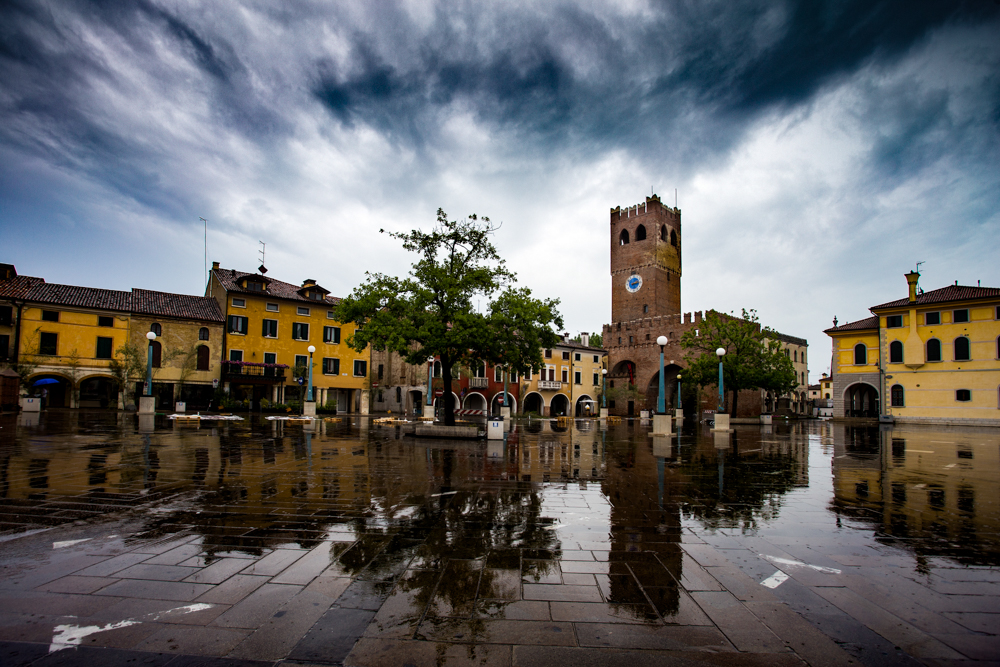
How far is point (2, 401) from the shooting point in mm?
26391

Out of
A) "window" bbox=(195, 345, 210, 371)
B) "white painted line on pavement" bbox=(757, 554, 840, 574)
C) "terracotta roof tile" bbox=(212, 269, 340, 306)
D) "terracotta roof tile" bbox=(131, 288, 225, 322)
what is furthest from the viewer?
"terracotta roof tile" bbox=(212, 269, 340, 306)

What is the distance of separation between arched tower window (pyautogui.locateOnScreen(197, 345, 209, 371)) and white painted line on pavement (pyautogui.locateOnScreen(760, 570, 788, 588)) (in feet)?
134

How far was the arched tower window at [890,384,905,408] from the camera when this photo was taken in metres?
40.2

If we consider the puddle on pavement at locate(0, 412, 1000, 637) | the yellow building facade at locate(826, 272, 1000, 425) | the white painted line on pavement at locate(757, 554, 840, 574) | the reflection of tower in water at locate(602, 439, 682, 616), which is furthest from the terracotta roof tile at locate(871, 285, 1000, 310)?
the white painted line on pavement at locate(757, 554, 840, 574)

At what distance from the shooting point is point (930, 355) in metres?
38.9

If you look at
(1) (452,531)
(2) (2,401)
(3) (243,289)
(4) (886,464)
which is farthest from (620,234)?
(1) (452,531)

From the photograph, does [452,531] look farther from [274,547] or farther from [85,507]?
[85,507]

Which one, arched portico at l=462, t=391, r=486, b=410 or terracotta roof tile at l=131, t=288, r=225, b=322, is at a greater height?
terracotta roof tile at l=131, t=288, r=225, b=322

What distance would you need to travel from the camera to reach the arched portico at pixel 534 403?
5259 centimetres

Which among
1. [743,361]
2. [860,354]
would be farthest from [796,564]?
[860,354]

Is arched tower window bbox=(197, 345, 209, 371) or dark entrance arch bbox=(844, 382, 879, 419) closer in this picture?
arched tower window bbox=(197, 345, 209, 371)

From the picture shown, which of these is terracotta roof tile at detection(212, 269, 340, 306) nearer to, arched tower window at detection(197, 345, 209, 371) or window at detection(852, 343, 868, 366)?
arched tower window at detection(197, 345, 209, 371)

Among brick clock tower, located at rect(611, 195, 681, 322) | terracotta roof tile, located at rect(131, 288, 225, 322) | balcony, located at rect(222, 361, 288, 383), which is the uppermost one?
brick clock tower, located at rect(611, 195, 681, 322)

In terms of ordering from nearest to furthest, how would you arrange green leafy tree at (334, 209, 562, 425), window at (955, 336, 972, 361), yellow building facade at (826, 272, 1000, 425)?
green leafy tree at (334, 209, 562, 425), yellow building facade at (826, 272, 1000, 425), window at (955, 336, 972, 361)
